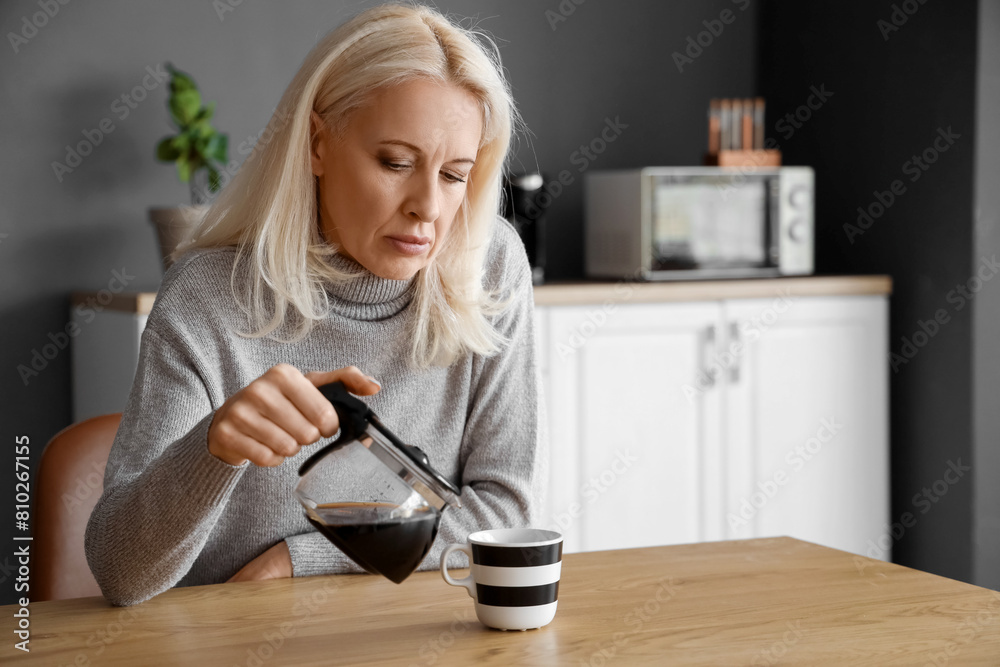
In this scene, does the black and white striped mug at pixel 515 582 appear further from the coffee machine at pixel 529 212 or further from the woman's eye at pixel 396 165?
the coffee machine at pixel 529 212

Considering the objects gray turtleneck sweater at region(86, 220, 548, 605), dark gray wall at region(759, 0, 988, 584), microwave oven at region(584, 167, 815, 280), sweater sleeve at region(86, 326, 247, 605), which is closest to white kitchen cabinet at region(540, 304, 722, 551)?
microwave oven at region(584, 167, 815, 280)

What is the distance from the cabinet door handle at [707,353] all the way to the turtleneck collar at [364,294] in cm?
138

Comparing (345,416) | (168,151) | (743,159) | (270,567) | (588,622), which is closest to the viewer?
(345,416)

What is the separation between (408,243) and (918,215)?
73.5 inches

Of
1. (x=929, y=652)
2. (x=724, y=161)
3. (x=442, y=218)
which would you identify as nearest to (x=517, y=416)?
(x=442, y=218)

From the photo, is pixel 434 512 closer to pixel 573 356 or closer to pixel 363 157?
pixel 363 157

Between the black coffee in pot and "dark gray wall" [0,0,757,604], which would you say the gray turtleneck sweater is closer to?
the black coffee in pot

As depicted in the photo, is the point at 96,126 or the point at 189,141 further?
the point at 96,126

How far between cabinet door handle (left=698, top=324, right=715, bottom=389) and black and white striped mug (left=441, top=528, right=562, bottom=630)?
1.75m

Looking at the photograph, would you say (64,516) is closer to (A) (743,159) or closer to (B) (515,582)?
(B) (515,582)

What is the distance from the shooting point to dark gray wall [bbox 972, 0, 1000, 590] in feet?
8.16

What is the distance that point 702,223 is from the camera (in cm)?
264

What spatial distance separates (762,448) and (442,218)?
1.65 meters

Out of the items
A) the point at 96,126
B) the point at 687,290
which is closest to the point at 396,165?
the point at 687,290
